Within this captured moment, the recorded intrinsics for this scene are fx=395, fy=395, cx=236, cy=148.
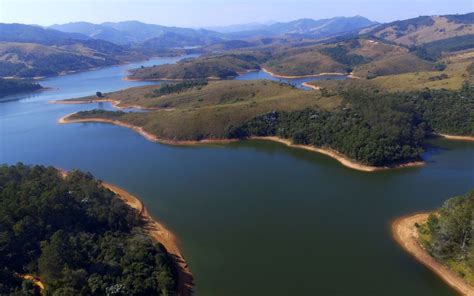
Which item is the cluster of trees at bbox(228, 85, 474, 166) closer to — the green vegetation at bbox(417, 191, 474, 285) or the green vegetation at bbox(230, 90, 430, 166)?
the green vegetation at bbox(230, 90, 430, 166)

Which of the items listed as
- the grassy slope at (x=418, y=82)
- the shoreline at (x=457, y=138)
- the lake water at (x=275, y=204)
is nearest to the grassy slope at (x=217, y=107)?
the lake water at (x=275, y=204)

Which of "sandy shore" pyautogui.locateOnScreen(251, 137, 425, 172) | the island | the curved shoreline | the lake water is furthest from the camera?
the curved shoreline

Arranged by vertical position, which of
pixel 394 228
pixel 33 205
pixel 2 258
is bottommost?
pixel 394 228

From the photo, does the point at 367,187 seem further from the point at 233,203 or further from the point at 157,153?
the point at 157,153

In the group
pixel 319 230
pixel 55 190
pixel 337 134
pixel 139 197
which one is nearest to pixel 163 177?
pixel 139 197

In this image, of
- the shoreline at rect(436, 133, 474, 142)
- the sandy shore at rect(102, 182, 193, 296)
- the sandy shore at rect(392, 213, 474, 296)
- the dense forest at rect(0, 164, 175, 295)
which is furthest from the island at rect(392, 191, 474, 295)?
the shoreline at rect(436, 133, 474, 142)

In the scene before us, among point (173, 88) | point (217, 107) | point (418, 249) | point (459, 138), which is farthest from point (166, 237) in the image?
point (173, 88)
